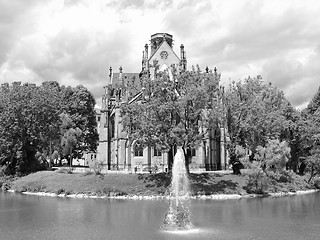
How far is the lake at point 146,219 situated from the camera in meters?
23.9

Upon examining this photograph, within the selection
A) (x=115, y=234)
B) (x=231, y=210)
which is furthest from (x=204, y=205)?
(x=115, y=234)

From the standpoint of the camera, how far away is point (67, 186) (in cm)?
4888

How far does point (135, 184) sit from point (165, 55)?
35305 millimetres

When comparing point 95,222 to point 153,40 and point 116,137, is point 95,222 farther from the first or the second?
point 153,40

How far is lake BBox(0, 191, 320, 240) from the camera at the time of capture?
23.9m

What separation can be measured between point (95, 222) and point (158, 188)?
1884cm

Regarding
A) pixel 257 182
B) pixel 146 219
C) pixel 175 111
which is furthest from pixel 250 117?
pixel 146 219

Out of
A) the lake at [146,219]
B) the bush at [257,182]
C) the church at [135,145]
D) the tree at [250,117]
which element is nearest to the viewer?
the lake at [146,219]

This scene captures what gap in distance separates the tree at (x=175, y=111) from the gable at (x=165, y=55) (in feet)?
84.3

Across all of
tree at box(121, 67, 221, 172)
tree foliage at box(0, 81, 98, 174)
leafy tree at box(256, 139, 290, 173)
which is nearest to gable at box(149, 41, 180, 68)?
tree foliage at box(0, 81, 98, 174)

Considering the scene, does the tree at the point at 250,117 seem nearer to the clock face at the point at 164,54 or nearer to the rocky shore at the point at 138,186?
the rocky shore at the point at 138,186

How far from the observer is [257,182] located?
47562 mm

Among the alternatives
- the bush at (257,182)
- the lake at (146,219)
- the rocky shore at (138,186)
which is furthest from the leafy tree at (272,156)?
the lake at (146,219)

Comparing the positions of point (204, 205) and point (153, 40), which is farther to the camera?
point (153, 40)
